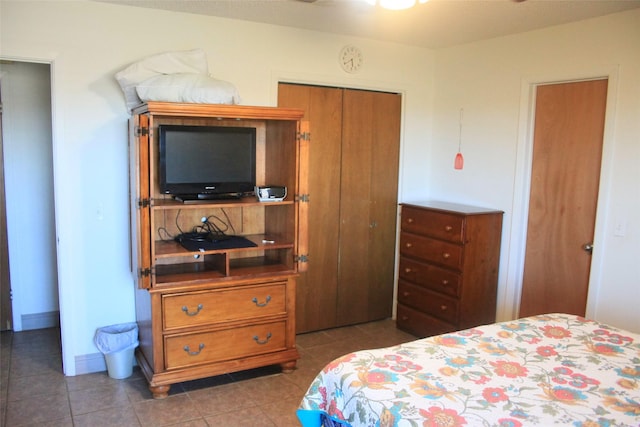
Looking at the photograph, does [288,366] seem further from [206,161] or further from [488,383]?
[488,383]

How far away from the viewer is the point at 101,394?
3061 millimetres

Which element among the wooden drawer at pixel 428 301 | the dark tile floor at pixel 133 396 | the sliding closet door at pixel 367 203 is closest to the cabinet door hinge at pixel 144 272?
the dark tile floor at pixel 133 396

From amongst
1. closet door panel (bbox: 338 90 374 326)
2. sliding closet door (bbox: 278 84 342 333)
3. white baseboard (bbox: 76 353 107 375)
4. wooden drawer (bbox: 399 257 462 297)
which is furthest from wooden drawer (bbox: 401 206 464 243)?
white baseboard (bbox: 76 353 107 375)

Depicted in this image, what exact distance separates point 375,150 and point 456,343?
7.69ft

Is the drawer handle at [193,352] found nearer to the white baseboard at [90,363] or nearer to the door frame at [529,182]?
the white baseboard at [90,363]

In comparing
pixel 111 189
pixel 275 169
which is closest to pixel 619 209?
pixel 275 169

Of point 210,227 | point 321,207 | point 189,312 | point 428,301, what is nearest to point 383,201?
point 321,207

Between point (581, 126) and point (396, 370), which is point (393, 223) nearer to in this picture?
point (581, 126)

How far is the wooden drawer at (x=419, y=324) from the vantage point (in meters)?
3.87

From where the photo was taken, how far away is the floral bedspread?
1.61 metres

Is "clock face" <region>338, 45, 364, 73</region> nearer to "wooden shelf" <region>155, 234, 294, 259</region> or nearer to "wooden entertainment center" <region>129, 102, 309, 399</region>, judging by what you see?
"wooden entertainment center" <region>129, 102, 309, 399</region>

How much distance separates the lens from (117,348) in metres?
3.24

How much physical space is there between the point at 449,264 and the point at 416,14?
1767 mm

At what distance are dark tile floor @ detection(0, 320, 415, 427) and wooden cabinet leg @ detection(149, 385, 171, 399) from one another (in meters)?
0.04
